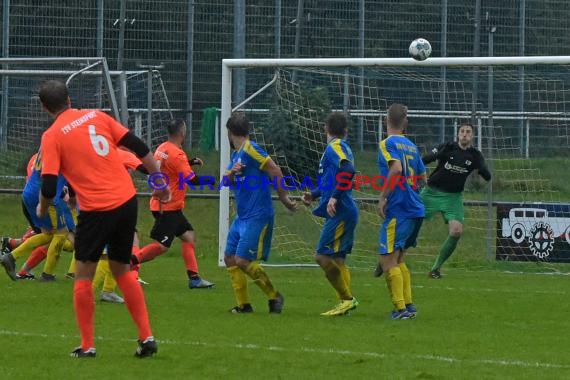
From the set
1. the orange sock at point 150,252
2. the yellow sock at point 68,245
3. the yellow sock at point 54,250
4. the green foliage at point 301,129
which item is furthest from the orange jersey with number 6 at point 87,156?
the green foliage at point 301,129

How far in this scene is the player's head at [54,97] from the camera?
8750 mm

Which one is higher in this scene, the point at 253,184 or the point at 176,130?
the point at 176,130

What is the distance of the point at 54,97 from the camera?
8.75 metres

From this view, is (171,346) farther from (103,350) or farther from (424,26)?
(424,26)

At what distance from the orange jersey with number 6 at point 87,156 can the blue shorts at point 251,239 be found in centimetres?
291

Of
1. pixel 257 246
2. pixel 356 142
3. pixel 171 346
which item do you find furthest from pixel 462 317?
pixel 356 142

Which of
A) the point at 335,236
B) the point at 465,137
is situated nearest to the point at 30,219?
the point at 335,236

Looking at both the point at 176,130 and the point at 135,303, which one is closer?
the point at 135,303

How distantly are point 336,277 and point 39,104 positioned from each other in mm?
8870

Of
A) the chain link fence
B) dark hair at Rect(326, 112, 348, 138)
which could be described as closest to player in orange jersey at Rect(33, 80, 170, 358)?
dark hair at Rect(326, 112, 348, 138)

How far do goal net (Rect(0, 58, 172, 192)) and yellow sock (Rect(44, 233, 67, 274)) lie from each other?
3.13 metres

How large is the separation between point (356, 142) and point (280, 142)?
91.8 inches

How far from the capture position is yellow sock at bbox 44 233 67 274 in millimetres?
14383

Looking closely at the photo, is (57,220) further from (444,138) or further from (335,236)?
(444,138)
